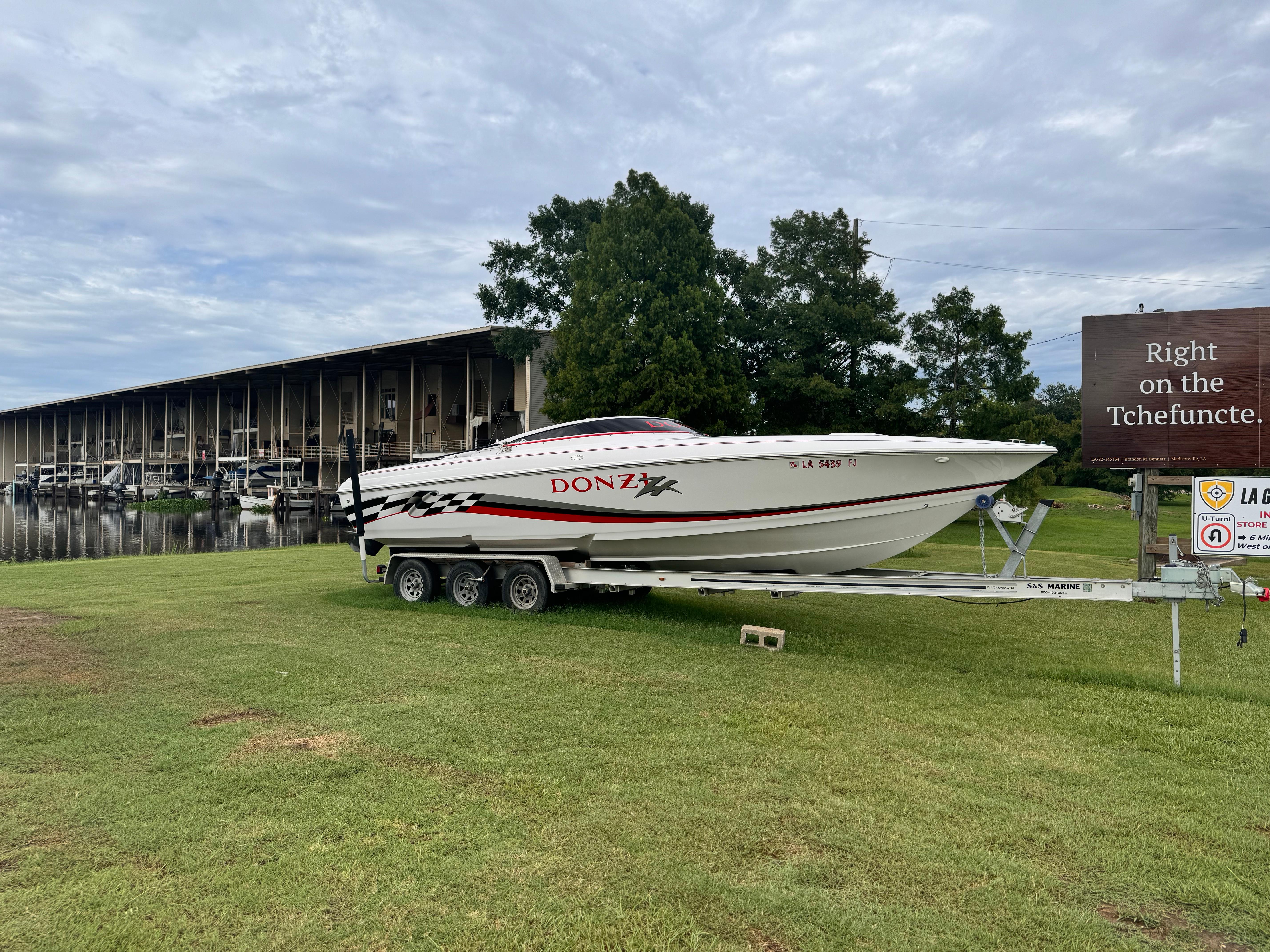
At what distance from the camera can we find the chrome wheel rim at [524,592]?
9.30 m

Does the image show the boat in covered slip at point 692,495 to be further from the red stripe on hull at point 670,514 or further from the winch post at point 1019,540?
the winch post at point 1019,540

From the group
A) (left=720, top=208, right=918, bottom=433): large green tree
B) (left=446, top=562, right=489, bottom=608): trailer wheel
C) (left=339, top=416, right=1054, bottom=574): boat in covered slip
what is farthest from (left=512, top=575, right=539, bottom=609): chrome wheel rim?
(left=720, top=208, right=918, bottom=433): large green tree

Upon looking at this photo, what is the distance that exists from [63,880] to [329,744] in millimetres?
1567

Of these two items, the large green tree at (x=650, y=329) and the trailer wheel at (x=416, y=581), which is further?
the large green tree at (x=650, y=329)

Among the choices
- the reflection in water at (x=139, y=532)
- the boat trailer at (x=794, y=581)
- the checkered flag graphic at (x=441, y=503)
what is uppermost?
the checkered flag graphic at (x=441, y=503)

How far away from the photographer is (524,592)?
9.43 metres

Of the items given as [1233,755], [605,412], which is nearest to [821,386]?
[605,412]

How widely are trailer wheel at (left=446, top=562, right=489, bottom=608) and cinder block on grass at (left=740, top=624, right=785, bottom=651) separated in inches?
133

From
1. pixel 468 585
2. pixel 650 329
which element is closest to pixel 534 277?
pixel 650 329

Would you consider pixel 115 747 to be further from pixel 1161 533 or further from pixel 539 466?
pixel 1161 533

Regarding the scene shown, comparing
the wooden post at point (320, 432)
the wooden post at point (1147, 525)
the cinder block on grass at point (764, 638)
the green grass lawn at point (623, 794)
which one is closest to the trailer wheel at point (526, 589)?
the green grass lawn at point (623, 794)

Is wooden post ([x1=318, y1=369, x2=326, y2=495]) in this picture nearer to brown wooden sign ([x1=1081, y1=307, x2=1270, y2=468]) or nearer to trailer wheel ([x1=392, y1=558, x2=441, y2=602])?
trailer wheel ([x1=392, y1=558, x2=441, y2=602])

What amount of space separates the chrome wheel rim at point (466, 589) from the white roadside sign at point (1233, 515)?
24.7ft

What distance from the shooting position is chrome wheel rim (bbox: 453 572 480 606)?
973 centimetres
